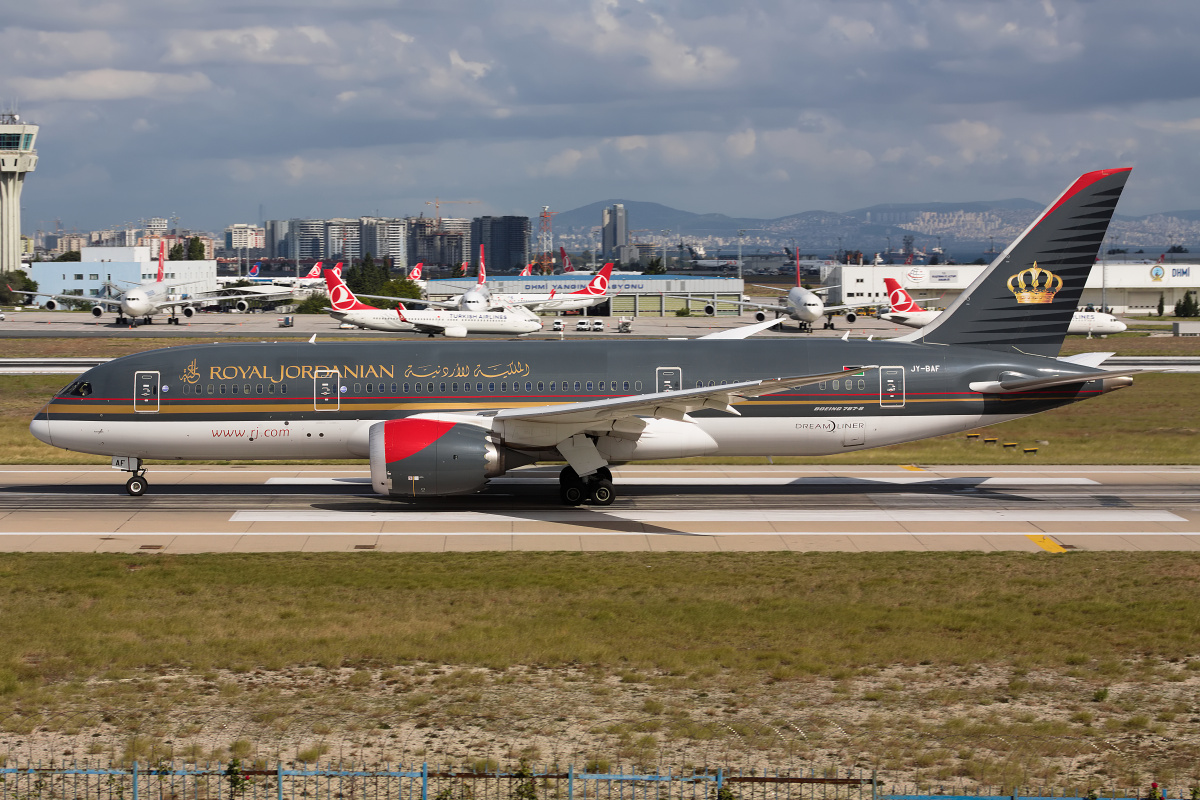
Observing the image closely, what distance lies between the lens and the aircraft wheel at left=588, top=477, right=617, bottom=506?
32.6m

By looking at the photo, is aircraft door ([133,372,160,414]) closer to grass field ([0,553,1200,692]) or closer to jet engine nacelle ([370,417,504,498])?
jet engine nacelle ([370,417,504,498])

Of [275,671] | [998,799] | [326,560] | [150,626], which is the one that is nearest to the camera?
[998,799]

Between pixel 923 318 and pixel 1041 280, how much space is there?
77.5m

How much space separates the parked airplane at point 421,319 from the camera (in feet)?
346

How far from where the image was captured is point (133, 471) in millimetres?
34188

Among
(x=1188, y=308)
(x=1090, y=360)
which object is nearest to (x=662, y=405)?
(x=1090, y=360)

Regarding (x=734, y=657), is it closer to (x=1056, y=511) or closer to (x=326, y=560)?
(x=326, y=560)

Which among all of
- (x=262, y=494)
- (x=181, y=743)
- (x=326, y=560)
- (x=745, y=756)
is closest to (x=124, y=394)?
(x=262, y=494)

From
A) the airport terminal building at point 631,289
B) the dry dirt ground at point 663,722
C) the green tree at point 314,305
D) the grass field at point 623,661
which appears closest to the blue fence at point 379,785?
the dry dirt ground at point 663,722

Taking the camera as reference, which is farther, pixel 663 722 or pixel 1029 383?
pixel 1029 383

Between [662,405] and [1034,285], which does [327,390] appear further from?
A: [1034,285]

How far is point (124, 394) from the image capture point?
32.9 metres

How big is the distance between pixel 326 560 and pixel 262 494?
32.2 feet

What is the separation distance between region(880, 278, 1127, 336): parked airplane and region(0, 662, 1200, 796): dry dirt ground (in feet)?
303
